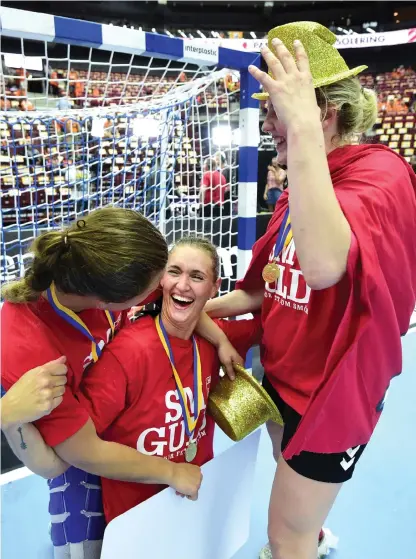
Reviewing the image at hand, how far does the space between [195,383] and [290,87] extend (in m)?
0.77

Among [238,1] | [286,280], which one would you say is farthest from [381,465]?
[238,1]

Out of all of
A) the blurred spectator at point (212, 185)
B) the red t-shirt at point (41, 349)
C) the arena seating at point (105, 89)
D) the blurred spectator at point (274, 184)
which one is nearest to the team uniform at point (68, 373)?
the red t-shirt at point (41, 349)

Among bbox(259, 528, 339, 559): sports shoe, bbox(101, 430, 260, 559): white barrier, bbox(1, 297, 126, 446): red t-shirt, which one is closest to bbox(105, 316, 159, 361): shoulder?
bbox(1, 297, 126, 446): red t-shirt

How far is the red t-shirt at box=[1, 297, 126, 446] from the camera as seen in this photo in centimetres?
93

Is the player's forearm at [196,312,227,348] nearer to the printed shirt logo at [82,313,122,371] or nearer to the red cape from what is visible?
the printed shirt logo at [82,313,122,371]

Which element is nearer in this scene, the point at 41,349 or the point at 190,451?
the point at 41,349

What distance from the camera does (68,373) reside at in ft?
3.45

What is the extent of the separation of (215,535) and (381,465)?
1059mm

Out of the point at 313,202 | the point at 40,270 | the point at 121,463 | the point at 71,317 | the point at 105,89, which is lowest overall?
the point at 121,463

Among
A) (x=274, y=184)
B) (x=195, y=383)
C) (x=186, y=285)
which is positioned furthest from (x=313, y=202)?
(x=274, y=184)

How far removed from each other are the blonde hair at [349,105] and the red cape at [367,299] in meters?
0.05

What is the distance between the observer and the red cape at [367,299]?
861 millimetres

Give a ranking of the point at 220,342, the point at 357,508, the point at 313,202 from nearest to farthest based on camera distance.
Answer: the point at 313,202 < the point at 220,342 < the point at 357,508

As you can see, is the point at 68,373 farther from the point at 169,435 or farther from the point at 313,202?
the point at 313,202
